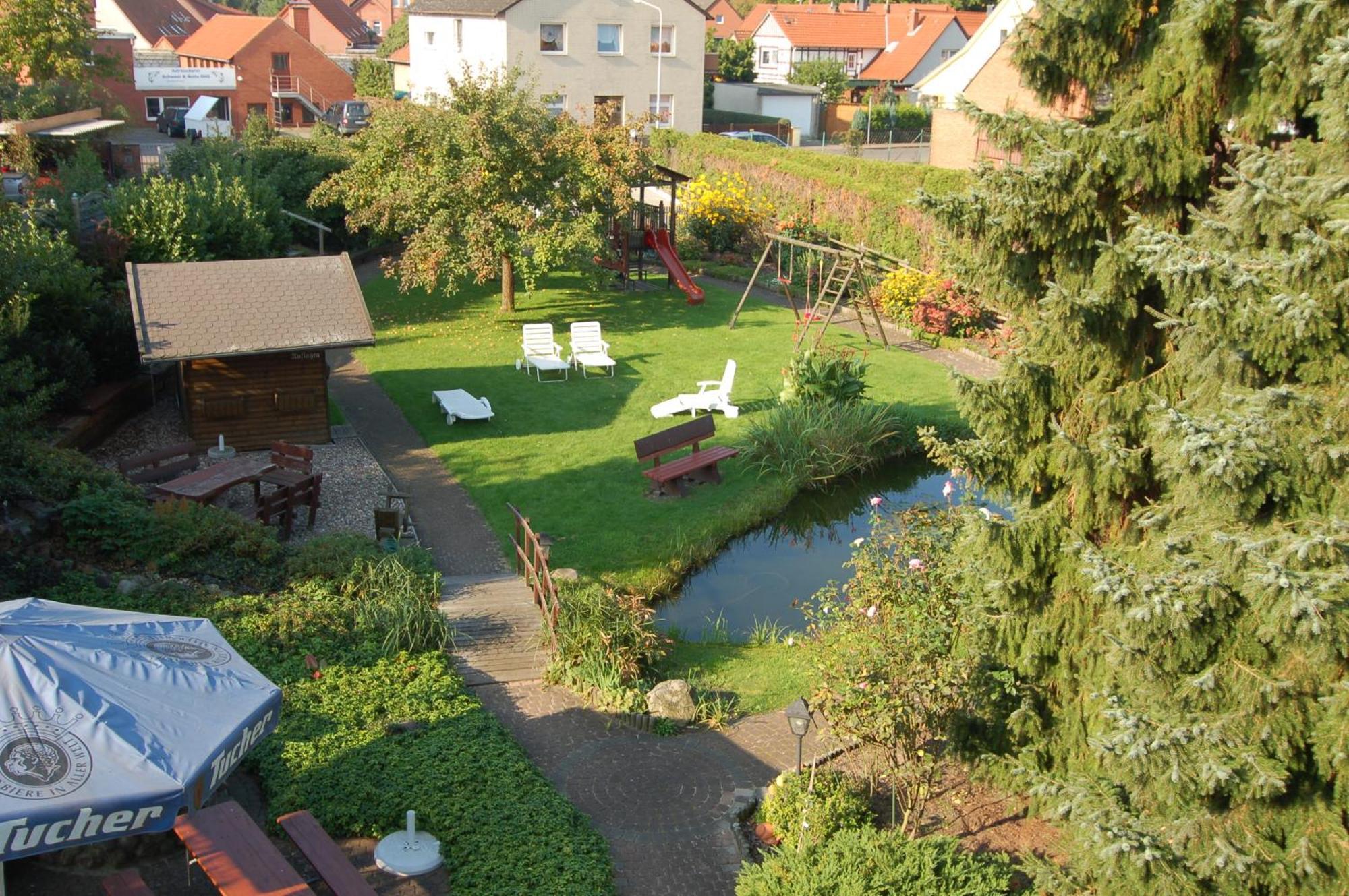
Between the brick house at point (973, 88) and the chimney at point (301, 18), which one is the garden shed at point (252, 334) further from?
the chimney at point (301, 18)

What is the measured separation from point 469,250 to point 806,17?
58871 mm

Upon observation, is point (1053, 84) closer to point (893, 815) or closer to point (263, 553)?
point (893, 815)

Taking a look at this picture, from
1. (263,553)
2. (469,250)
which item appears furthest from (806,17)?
(263,553)

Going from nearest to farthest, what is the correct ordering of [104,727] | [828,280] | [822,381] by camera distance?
1. [104,727]
2. [822,381]
3. [828,280]

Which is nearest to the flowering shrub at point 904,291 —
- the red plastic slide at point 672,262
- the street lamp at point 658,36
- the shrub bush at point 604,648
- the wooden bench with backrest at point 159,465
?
the red plastic slide at point 672,262

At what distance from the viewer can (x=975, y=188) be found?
9320 mm

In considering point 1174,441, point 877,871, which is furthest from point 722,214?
point 1174,441

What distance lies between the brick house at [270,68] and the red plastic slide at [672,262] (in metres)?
34.3

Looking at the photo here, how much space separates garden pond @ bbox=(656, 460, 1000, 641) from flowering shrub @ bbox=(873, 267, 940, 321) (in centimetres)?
769

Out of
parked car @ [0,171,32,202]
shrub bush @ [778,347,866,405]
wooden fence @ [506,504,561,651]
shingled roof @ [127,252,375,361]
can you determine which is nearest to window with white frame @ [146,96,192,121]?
parked car @ [0,171,32,202]

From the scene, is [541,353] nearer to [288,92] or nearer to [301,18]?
[288,92]

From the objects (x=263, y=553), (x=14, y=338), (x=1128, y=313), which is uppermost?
(x=1128, y=313)

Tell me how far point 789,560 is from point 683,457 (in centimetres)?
269

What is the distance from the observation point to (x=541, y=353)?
23438 millimetres
